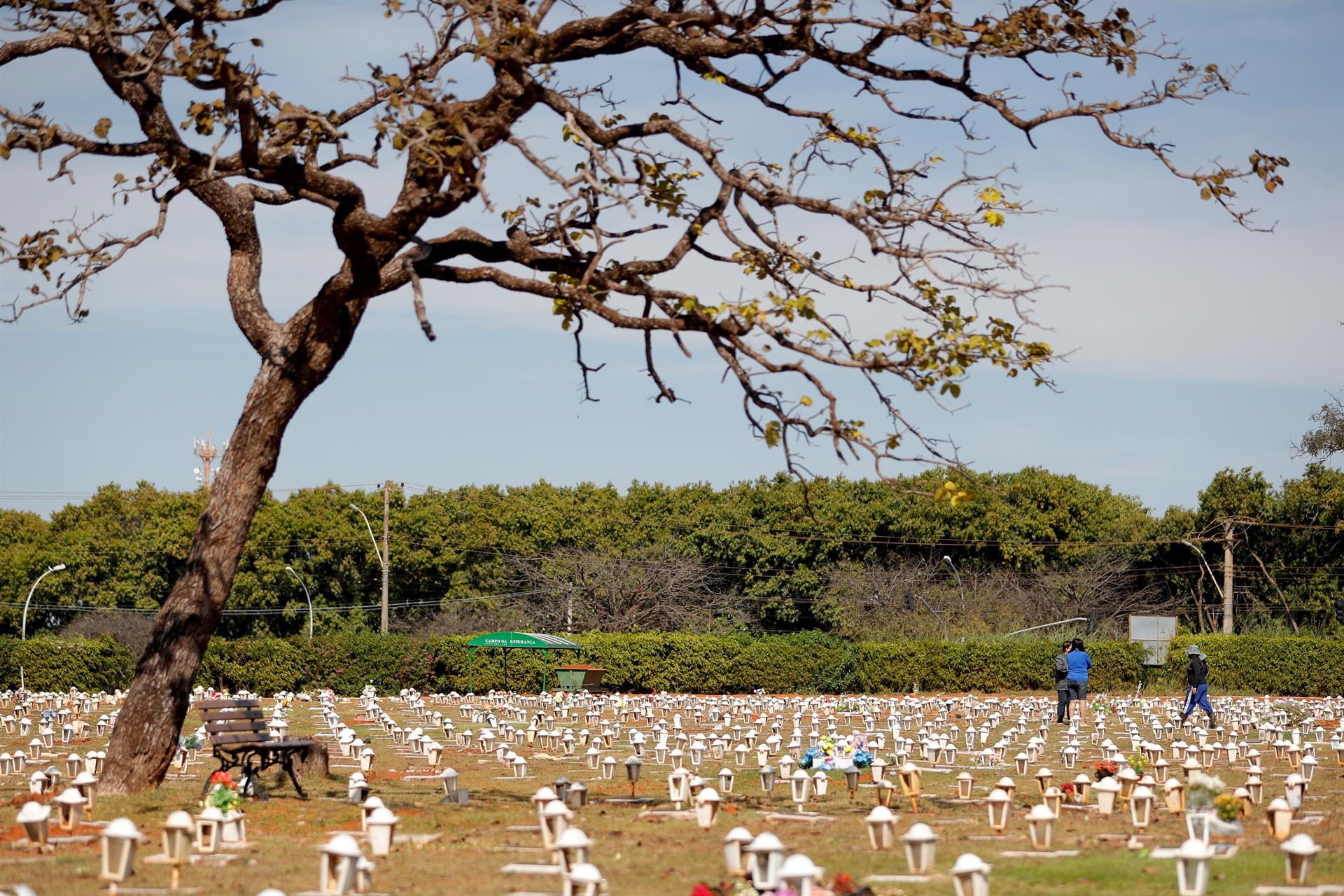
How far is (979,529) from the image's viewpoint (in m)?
56.2

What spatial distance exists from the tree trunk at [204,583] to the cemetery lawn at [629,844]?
1.50 feet

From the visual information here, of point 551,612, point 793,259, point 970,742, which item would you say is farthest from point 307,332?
point 551,612

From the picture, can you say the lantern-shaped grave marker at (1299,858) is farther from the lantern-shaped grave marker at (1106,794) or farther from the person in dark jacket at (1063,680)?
the person in dark jacket at (1063,680)

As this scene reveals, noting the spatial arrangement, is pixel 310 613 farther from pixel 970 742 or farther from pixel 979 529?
pixel 970 742

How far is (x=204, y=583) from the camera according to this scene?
11805 millimetres

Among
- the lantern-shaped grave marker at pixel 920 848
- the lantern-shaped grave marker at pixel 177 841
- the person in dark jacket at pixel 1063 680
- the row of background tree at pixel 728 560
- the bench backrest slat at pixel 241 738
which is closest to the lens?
the lantern-shaped grave marker at pixel 177 841

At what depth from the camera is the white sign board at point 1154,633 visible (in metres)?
39.4

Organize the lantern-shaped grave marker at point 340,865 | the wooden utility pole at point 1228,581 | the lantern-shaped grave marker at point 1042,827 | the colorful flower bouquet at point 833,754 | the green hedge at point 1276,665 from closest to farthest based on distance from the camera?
the lantern-shaped grave marker at point 340,865, the lantern-shaped grave marker at point 1042,827, the colorful flower bouquet at point 833,754, the green hedge at point 1276,665, the wooden utility pole at point 1228,581

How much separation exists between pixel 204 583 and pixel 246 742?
53.1 inches

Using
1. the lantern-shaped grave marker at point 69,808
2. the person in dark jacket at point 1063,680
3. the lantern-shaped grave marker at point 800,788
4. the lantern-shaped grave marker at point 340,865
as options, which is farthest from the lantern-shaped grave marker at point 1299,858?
the person in dark jacket at point 1063,680

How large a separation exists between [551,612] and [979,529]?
1707cm

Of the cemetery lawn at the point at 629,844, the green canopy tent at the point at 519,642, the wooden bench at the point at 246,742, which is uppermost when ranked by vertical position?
the green canopy tent at the point at 519,642

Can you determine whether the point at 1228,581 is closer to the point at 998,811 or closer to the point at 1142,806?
the point at 1142,806

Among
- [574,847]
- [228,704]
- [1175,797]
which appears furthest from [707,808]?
[228,704]
